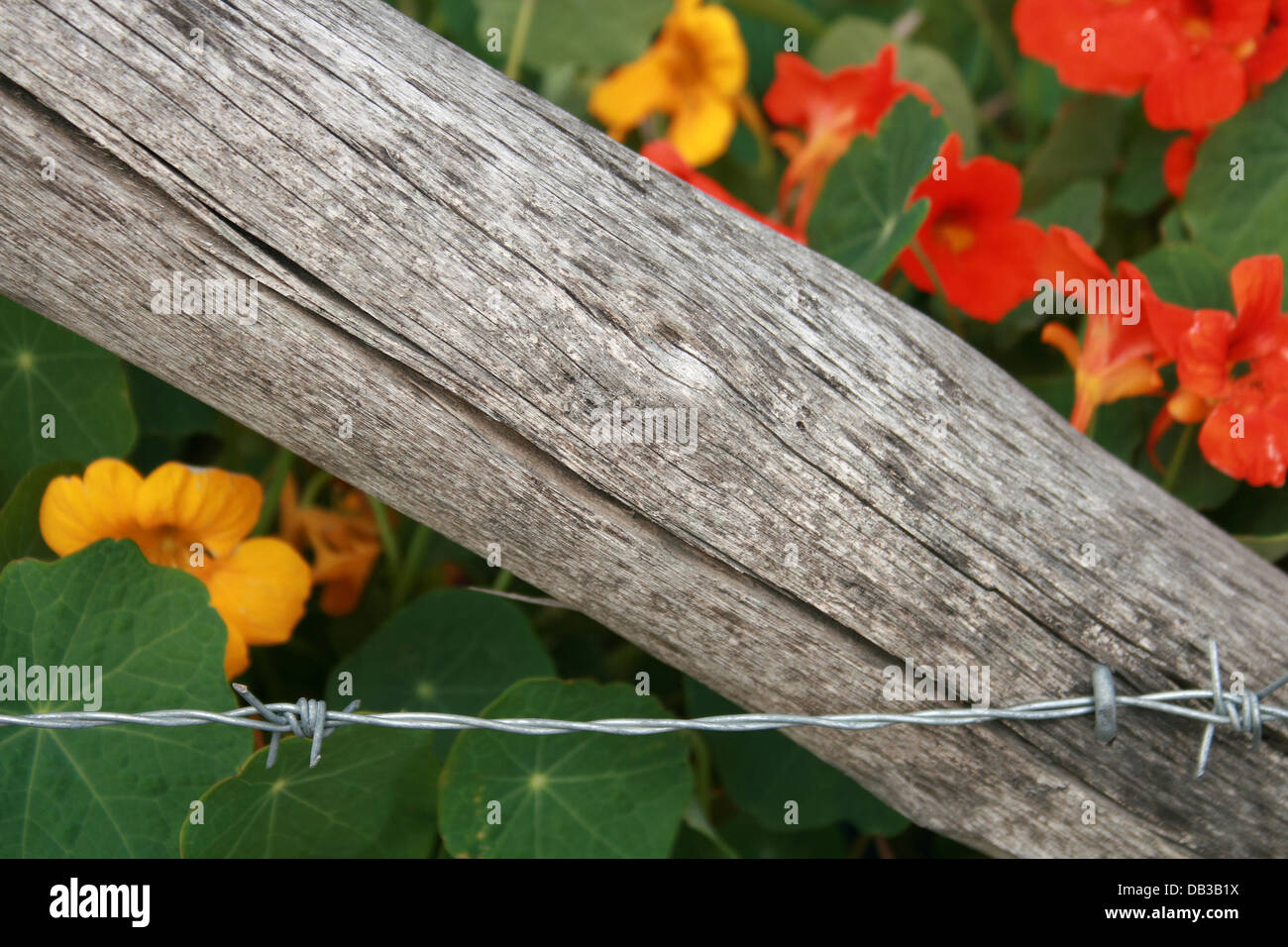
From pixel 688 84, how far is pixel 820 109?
390mm

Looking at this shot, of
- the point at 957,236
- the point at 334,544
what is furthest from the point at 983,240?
the point at 334,544

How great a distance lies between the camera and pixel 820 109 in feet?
5.03

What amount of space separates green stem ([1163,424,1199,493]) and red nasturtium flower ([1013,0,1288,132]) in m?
0.43

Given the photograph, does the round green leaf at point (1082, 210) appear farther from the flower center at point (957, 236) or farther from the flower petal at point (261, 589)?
the flower petal at point (261, 589)

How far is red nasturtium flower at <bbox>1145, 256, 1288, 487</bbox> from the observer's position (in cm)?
100

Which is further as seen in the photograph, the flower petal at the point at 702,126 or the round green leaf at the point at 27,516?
the flower petal at the point at 702,126

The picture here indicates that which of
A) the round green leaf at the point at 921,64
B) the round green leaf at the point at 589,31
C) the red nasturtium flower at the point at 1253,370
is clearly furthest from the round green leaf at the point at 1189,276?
the round green leaf at the point at 589,31

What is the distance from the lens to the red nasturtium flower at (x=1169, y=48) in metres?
1.23

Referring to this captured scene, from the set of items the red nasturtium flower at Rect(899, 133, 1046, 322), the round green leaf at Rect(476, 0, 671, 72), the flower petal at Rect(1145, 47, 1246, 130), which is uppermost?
the round green leaf at Rect(476, 0, 671, 72)

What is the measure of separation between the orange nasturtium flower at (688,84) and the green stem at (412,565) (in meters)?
0.88

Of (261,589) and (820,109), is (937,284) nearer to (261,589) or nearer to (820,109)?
(820,109)

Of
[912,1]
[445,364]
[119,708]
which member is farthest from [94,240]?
[912,1]

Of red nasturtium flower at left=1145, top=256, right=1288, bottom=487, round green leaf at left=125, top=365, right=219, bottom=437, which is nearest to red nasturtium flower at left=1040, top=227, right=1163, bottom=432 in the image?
red nasturtium flower at left=1145, top=256, right=1288, bottom=487

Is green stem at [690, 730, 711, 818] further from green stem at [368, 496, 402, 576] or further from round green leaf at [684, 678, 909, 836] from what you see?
green stem at [368, 496, 402, 576]
